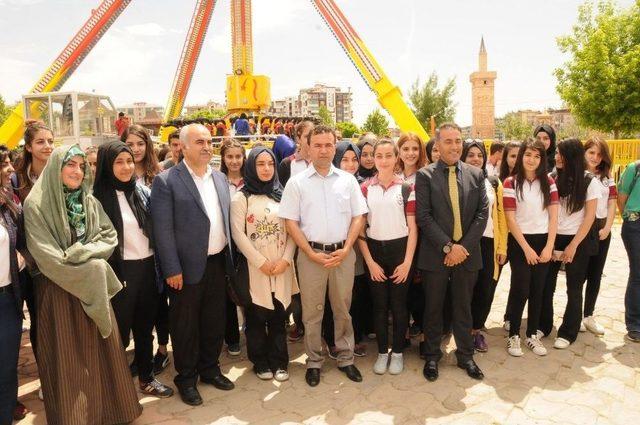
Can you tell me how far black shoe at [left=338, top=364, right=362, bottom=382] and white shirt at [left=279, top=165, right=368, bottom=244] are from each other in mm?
1008

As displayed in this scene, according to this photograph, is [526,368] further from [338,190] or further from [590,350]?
[338,190]

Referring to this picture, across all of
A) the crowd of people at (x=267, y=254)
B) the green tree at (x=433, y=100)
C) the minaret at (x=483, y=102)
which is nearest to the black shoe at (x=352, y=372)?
the crowd of people at (x=267, y=254)

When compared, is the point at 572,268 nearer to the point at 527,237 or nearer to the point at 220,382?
the point at 527,237

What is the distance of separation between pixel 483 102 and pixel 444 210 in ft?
189

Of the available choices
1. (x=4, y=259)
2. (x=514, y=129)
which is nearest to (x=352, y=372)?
(x=4, y=259)

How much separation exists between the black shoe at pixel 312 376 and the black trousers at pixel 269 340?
21cm

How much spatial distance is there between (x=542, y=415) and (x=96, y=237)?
2964mm

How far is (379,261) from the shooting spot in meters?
3.47

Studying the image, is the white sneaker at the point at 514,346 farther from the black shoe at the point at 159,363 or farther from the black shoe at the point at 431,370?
the black shoe at the point at 159,363

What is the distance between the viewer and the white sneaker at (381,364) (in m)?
3.47

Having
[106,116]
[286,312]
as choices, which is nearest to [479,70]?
[106,116]

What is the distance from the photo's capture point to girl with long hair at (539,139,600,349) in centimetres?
370

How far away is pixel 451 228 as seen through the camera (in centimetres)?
330

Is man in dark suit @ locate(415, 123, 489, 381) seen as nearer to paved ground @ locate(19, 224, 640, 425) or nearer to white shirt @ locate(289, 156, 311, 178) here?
paved ground @ locate(19, 224, 640, 425)
